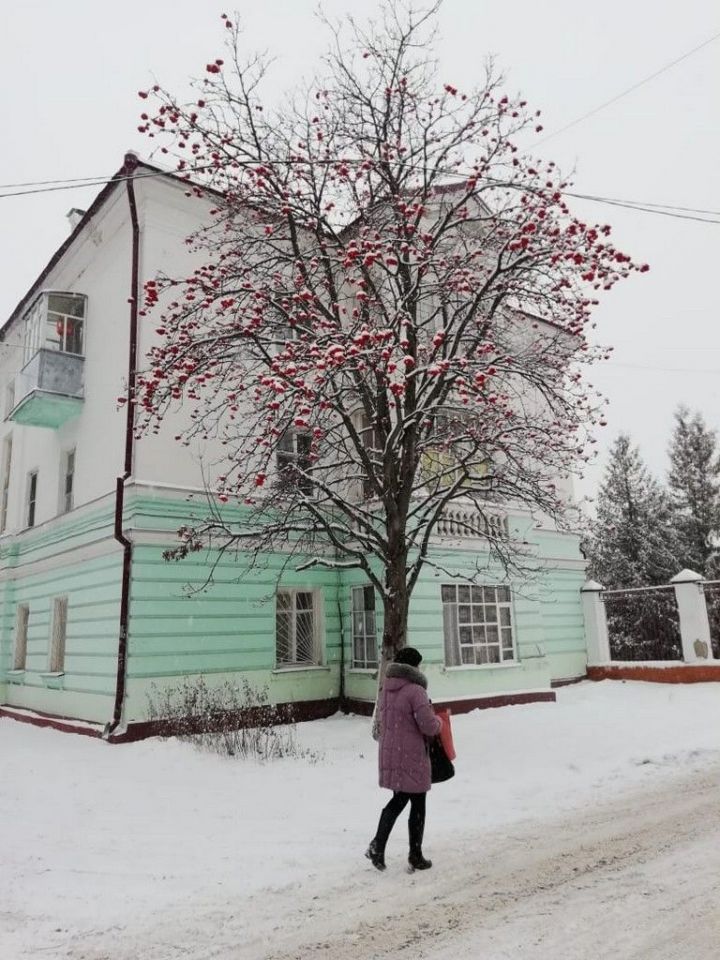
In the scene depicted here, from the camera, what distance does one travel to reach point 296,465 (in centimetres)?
1074

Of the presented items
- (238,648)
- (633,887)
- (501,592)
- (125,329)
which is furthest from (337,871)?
(125,329)

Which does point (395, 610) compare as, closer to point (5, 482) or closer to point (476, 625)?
point (476, 625)

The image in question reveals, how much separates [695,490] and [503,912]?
34.0 m

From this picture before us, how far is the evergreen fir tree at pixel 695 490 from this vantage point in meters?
32.0

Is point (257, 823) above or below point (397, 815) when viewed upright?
below

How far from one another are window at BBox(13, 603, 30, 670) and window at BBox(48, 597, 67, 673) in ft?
7.97

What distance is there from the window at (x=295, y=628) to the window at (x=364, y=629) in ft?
2.78

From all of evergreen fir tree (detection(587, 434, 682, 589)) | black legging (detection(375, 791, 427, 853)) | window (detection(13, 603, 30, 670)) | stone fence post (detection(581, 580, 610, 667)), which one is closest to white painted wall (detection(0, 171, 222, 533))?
window (detection(13, 603, 30, 670))

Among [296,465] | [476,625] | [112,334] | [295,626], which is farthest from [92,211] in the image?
[476,625]

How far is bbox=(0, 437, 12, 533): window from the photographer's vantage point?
61.8 feet

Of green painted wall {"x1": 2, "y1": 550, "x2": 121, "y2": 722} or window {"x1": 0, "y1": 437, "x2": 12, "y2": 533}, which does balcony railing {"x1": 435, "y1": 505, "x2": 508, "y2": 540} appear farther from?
window {"x1": 0, "y1": 437, "x2": 12, "y2": 533}

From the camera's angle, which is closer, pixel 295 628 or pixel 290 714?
pixel 290 714

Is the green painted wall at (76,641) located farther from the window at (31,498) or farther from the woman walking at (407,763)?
the woman walking at (407,763)

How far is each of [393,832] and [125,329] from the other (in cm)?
1096
